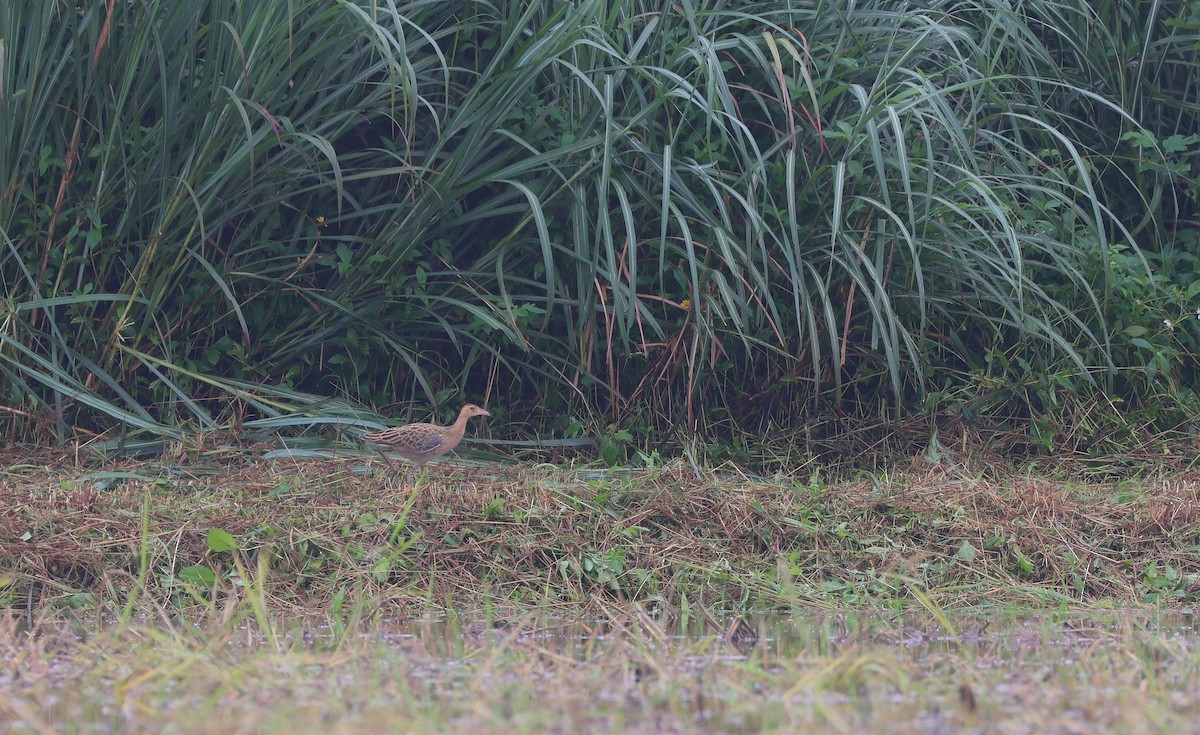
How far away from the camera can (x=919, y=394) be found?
5176 mm

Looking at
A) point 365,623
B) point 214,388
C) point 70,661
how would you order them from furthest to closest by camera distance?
point 214,388, point 365,623, point 70,661

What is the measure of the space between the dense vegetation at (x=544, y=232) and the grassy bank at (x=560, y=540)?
520 mm

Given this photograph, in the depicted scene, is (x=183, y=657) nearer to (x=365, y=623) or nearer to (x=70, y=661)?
(x=70, y=661)

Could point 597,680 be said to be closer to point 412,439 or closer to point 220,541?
point 220,541

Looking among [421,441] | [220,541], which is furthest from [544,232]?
[220,541]

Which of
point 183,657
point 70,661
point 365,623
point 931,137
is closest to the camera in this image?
point 183,657

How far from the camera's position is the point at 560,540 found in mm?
3930

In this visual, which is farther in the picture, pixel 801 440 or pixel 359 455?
pixel 801 440

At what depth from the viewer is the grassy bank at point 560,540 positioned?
3699 mm

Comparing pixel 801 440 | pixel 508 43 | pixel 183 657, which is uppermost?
pixel 508 43

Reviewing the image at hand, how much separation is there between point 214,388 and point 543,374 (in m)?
1.16

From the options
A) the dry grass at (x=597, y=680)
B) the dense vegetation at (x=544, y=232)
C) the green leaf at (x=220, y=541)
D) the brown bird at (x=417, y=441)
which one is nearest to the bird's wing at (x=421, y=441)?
the brown bird at (x=417, y=441)

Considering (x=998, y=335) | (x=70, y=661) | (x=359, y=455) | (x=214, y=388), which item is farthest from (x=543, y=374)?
(x=70, y=661)

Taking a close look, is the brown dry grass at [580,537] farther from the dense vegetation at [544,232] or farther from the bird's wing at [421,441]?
the dense vegetation at [544,232]
